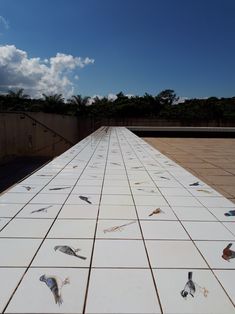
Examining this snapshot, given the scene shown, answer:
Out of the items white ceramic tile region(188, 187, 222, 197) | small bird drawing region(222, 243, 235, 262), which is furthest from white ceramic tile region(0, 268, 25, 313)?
white ceramic tile region(188, 187, 222, 197)

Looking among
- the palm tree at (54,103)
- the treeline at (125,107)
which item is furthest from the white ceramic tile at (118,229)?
the palm tree at (54,103)

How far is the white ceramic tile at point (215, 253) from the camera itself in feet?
4.33

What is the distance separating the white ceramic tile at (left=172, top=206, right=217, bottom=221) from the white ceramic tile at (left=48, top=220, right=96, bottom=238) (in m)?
0.62

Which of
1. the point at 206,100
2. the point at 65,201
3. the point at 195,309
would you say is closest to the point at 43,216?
the point at 65,201

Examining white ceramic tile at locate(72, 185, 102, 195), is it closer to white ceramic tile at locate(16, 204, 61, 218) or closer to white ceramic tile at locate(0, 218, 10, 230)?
white ceramic tile at locate(16, 204, 61, 218)

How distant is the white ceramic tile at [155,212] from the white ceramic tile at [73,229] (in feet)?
1.21

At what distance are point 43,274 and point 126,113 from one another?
2508 cm

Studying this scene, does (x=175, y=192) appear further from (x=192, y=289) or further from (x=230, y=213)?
(x=192, y=289)

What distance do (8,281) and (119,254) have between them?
0.51 meters

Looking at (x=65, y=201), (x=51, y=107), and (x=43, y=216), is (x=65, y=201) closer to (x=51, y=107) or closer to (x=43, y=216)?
(x=43, y=216)

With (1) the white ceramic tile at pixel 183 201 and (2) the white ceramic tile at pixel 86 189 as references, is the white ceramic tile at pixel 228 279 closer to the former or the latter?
(1) the white ceramic tile at pixel 183 201

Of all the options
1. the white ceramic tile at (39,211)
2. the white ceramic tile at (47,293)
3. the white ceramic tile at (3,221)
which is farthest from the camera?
the white ceramic tile at (39,211)

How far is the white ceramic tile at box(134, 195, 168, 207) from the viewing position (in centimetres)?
217

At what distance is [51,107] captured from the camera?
74.3ft
